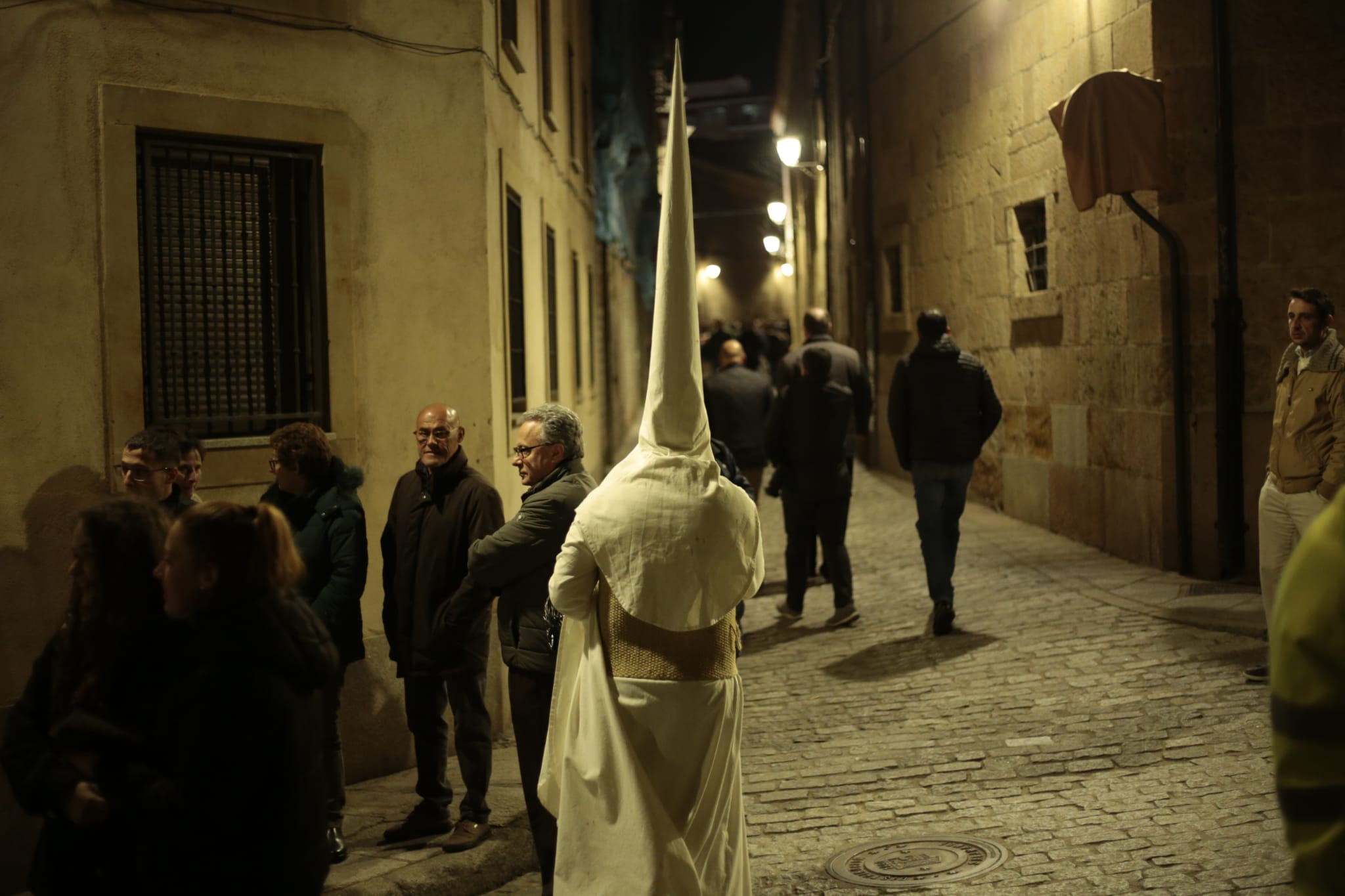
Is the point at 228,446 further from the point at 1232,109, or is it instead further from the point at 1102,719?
the point at 1232,109

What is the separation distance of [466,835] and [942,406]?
14.5ft

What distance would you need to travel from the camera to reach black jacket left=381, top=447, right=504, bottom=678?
18.8ft

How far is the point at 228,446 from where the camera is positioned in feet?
22.3

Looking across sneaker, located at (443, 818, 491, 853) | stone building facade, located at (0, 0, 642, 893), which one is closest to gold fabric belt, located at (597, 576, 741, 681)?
sneaker, located at (443, 818, 491, 853)

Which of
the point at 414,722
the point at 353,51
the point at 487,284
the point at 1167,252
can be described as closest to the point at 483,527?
the point at 414,722

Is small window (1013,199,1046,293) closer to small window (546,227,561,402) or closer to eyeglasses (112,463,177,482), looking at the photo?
small window (546,227,561,402)

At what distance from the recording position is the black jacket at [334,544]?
5637 millimetres

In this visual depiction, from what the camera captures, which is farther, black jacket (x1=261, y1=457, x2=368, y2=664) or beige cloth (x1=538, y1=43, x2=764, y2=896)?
black jacket (x1=261, y1=457, x2=368, y2=664)

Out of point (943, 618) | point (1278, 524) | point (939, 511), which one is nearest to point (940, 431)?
point (939, 511)

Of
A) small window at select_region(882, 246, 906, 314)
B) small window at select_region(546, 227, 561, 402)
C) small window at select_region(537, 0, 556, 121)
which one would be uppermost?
small window at select_region(537, 0, 556, 121)

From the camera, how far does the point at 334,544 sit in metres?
5.67

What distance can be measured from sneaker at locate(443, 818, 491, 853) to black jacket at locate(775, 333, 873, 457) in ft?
15.2

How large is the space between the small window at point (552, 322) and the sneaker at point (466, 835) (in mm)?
6569

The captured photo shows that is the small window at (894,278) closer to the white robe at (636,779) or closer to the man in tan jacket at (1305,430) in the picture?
the man in tan jacket at (1305,430)
